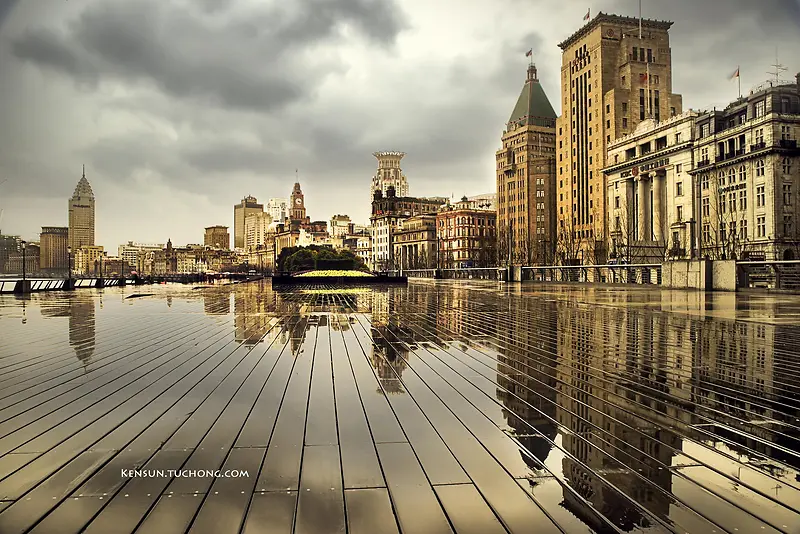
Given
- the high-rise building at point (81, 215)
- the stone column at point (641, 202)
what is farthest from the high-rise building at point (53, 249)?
the stone column at point (641, 202)

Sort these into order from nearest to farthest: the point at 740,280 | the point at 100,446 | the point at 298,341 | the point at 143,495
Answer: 1. the point at 143,495
2. the point at 100,446
3. the point at 298,341
4. the point at 740,280

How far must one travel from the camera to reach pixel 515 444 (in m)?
3.51

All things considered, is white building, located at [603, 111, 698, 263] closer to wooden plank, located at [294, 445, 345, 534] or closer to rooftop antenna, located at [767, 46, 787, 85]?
rooftop antenna, located at [767, 46, 787, 85]

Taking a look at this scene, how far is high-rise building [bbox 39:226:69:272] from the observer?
8938 centimetres

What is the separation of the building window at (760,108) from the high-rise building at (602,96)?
82.3ft

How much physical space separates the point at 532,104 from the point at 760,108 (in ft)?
215

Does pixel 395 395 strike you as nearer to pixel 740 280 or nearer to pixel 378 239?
pixel 740 280

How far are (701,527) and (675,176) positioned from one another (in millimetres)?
73293

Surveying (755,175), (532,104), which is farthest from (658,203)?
(532,104)

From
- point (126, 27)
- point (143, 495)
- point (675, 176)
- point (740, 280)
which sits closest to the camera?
point (143, 495)

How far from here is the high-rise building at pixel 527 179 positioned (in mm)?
112000

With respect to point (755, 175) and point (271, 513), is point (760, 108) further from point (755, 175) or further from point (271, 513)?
point (271, 513)

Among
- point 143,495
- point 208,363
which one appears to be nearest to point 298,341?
point 208,363

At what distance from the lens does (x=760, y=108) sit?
5903cm
